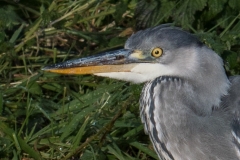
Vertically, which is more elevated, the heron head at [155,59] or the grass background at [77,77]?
the heron head at [155,59]

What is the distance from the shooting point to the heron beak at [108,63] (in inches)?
128

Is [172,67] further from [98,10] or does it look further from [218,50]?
[98,10]

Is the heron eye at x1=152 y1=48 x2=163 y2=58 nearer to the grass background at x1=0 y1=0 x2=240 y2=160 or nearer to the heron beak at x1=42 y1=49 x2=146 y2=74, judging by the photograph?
the heron beak at x1=42 y1=49 x2=146 y2=74

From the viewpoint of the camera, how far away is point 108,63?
3287mm

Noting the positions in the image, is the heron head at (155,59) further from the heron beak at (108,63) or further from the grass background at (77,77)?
the grass background at (77,77)

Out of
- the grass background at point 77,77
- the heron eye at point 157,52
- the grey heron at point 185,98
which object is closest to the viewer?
the grey heron at point 185,98

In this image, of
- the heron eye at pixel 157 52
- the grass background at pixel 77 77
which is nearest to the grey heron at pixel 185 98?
the heron eye at pixel 157 52

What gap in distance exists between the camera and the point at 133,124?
12.8ft

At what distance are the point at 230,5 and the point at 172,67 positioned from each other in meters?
1.32

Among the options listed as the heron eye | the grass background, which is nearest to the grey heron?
the heron eye

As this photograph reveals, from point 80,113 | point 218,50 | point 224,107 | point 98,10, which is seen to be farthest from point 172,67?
point 98,10

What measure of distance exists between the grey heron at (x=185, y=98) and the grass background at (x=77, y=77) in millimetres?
449

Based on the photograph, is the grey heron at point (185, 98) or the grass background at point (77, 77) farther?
the grass background at point (77, 77)

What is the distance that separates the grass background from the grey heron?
0.45 metres
